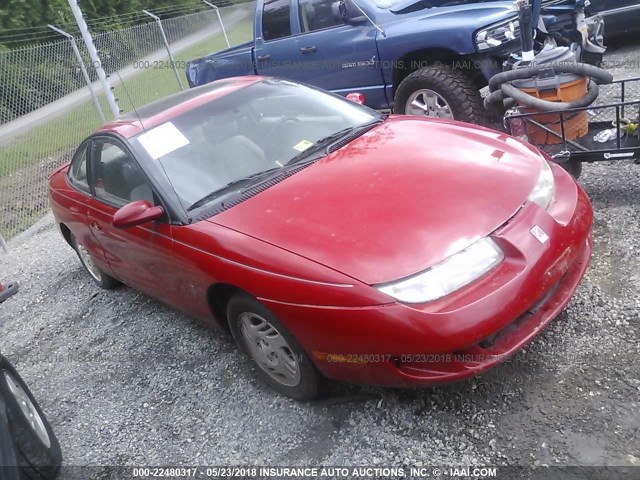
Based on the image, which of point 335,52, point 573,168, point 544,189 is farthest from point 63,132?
point 544,189

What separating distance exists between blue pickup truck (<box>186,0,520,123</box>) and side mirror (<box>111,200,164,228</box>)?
3.26m

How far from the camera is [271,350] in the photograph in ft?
9.12

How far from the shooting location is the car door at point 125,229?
3.13 metres

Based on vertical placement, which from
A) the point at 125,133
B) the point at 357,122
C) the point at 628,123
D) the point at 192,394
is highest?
the point at 125,133

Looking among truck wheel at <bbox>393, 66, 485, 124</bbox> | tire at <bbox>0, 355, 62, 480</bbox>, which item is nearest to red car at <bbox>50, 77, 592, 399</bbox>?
tire at <bbox>0, 355, 62, 480</bbox>

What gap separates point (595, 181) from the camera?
13.9 feet

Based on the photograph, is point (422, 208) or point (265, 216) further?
point (265, 216)

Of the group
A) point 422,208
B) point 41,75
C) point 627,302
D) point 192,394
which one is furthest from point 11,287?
point 41,75

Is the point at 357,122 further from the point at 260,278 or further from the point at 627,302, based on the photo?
the point at 627,302

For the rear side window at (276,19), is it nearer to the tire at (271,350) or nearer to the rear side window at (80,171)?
the rear side window at (80,171)

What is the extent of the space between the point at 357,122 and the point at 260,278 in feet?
4.98

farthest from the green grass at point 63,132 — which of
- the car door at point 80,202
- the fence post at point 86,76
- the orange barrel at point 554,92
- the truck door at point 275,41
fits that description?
the orange barrel at point 554,92

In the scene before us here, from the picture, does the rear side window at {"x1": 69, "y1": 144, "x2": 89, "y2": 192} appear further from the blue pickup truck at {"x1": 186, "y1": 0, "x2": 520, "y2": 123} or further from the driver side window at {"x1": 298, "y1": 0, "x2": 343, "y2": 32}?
the driver side window at {"x1": 298, "y1": 0, "x2": 343, "y2": 32}

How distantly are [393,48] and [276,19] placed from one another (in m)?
1.84
